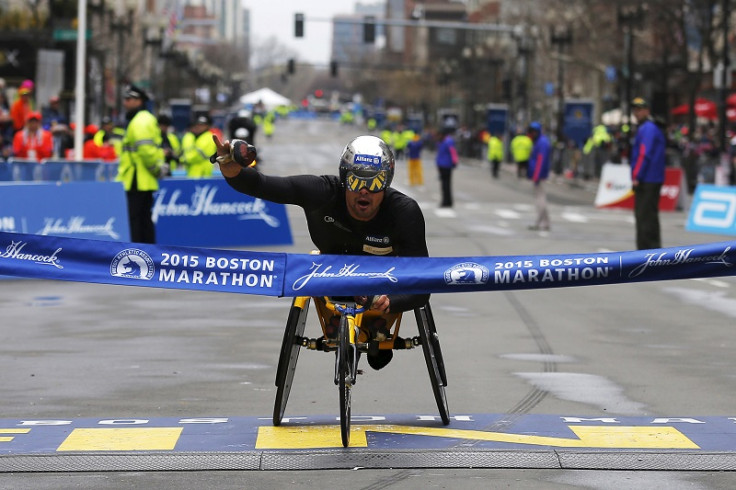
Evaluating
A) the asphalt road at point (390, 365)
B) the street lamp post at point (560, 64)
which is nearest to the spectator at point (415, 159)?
the street lamp post at point (560, 64)

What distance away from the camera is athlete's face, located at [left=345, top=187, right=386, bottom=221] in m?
8.02

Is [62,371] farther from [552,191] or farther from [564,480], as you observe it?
[552,191]

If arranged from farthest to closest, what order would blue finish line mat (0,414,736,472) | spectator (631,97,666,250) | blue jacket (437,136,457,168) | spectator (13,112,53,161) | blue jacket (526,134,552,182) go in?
blue jacket (437,136,457,168), blue jacket (526,134,552,182), spectator (13,112,53,161), spectator (631,97,666,250), blue finish line mat (0,414,736,472)

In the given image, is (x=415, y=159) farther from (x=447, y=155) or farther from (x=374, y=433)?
(x=374, y=433)

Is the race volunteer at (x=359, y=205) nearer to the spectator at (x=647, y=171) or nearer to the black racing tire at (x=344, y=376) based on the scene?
the black racing tire at (x=344, y=376)

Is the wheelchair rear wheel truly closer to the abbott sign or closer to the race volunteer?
Result: the race volunteer

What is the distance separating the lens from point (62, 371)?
10805 mm

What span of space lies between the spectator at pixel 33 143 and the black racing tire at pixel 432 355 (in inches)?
695

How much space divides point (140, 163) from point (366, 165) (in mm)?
10724

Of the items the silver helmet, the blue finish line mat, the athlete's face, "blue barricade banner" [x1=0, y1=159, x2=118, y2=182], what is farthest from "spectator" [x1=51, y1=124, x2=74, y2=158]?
the silver helmet

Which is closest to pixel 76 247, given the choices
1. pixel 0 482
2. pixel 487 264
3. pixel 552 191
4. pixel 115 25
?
pixel 0 482

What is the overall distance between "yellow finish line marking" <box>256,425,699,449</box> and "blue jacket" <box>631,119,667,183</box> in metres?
12.1

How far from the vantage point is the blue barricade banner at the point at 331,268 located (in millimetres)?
7938

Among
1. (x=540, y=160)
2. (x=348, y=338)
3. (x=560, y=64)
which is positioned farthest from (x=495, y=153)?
(x=348, y=338)
